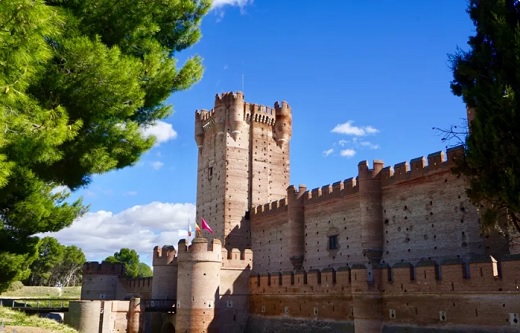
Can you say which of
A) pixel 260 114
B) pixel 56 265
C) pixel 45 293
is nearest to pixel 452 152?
pixel 260 114

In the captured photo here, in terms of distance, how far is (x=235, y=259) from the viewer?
93.0 feet

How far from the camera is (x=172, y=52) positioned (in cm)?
1429

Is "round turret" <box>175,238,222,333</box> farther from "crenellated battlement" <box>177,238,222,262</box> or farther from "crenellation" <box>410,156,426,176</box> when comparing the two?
"crenellation" <box>410,156,426,176</box>

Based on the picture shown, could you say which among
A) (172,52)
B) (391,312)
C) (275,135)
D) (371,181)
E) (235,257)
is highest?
(275,135)

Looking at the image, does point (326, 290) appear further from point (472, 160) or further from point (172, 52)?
point (172, 52)

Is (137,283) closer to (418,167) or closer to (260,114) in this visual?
(260,114)

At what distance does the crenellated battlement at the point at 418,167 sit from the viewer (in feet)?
68.6

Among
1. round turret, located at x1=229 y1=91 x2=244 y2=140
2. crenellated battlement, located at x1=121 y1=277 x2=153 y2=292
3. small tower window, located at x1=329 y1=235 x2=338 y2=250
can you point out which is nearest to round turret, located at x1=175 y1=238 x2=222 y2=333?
small tower window, located at x1=329 y1=235 x2=338 y2=250

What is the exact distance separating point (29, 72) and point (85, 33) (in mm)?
3533

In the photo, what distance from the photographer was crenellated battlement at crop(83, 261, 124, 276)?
3809 centimetres

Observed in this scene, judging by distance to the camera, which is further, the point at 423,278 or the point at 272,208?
the point at 272,208

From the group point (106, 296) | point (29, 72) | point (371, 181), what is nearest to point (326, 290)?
point (371, 181)

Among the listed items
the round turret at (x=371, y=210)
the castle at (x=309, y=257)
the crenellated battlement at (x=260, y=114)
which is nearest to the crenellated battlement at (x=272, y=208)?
the castle at (x=309, y=257)

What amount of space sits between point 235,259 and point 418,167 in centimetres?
1158
